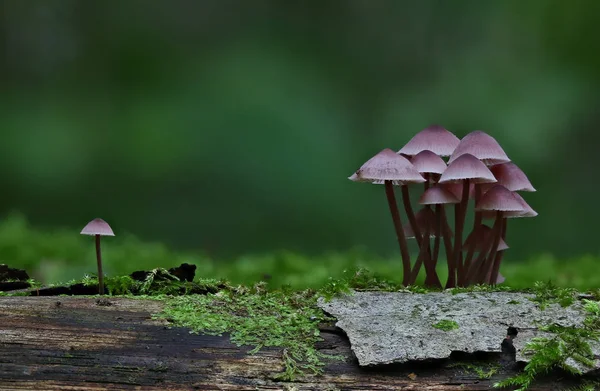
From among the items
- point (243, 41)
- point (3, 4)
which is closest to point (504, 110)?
point (243, 41)

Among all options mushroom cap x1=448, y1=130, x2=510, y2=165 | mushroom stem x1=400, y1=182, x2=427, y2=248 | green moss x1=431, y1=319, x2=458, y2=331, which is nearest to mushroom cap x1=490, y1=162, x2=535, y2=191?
mushroom cap x1=448, y1=130, x2=510, y2=165

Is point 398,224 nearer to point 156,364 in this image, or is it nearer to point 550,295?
point 550,295

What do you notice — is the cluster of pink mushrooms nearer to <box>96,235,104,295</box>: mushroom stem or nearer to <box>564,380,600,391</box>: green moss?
<box>564,380,600,391</box>: green moss

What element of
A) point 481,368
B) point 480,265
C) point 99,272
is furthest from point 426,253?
point 99,272

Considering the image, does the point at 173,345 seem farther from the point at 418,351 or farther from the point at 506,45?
the point at 506,45

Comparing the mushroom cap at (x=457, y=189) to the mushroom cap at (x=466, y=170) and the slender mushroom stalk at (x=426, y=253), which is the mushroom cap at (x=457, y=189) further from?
the mushroom cap at (x=466, y=170)

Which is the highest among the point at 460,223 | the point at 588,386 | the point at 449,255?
the point at 460,223
